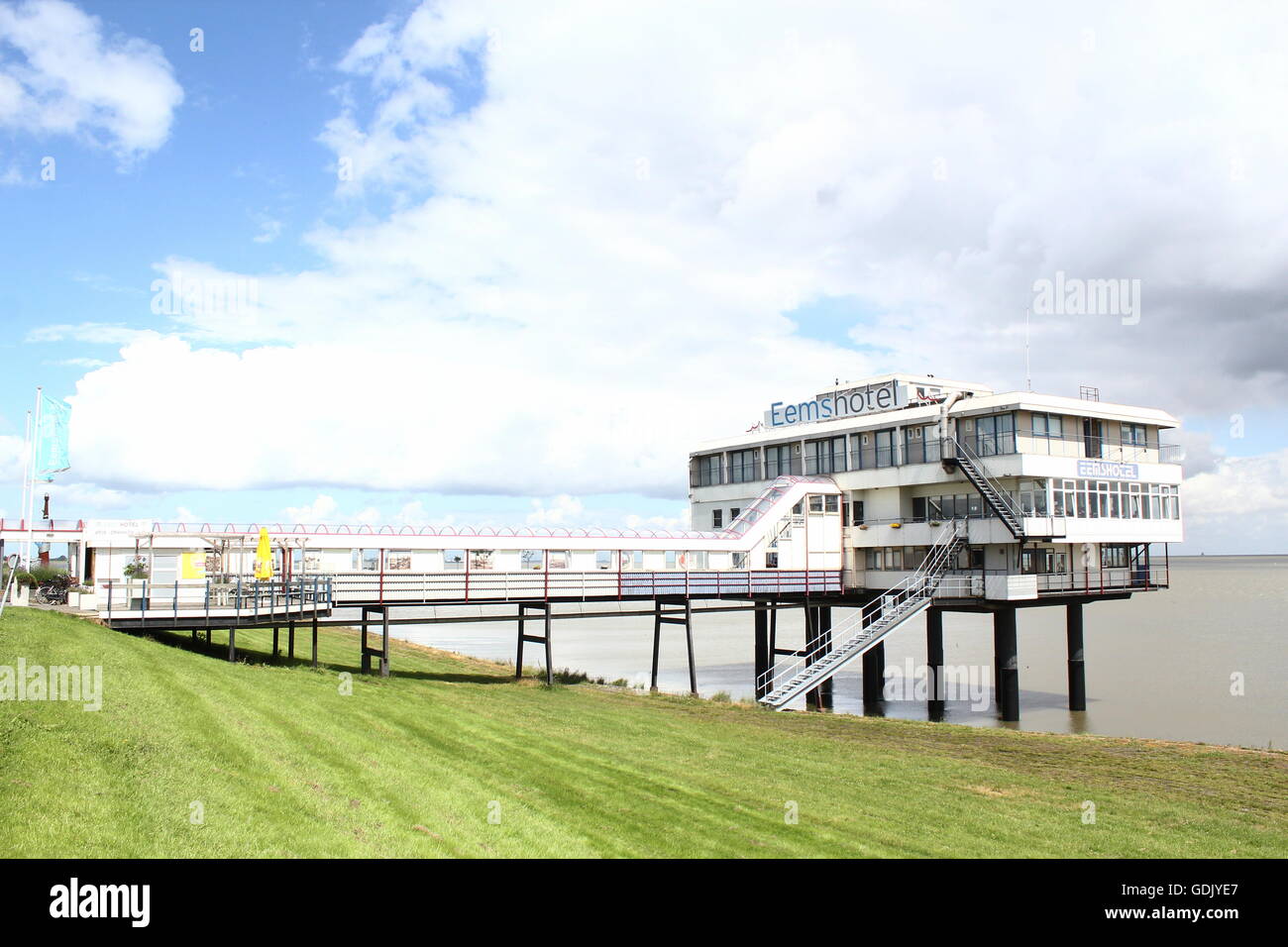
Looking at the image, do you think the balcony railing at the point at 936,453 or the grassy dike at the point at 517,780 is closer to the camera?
the grassy dike at the point at 517,780

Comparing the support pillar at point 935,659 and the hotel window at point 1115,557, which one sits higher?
the hotel window at point 1115,557

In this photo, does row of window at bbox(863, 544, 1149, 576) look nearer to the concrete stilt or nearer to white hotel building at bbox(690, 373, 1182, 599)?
white hotel building at bbox(690, 373, 1182, 599)

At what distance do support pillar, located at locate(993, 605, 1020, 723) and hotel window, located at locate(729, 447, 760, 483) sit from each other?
13.5 meters

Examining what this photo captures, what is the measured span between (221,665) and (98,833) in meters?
12.9

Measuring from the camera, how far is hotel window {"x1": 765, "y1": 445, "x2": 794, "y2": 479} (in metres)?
42.9

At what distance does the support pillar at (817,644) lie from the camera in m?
36.4

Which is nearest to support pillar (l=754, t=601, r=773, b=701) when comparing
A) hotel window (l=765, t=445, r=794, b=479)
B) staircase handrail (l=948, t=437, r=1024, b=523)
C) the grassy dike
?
hotel window (l=765, t=445, r=794, b=479)

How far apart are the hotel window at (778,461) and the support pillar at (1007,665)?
11.6m

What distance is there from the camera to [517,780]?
14305mm

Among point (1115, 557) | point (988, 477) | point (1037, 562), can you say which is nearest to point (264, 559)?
point (988, 477)

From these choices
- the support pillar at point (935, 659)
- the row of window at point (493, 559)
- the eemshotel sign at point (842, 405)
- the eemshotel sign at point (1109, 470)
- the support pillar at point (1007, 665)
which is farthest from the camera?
the eemshotel sign at point (842, 405)

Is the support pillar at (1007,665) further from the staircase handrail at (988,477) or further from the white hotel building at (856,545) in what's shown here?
the staircase handrail at (988,477)

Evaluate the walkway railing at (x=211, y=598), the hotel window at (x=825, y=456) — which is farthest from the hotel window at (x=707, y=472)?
the walkway railing at (x=211, y=598)

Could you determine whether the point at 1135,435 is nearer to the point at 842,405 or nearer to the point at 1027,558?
the point at 1027,558
